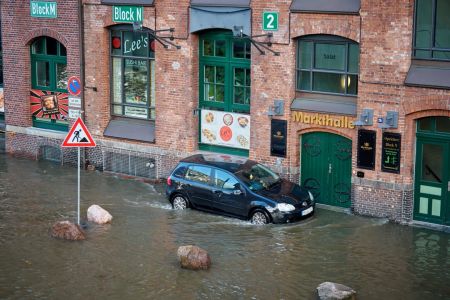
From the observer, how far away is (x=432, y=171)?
2158 centimetres

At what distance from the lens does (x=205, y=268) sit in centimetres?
1853

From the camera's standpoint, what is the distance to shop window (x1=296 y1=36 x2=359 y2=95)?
2269 cm

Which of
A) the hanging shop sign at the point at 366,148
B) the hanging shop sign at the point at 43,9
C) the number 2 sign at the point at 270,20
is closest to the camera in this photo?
the hanging shop sign at the point at 366,148

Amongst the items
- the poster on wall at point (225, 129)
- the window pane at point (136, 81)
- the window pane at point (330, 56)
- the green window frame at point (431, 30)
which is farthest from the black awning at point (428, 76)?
the window pane at point (136, 81)

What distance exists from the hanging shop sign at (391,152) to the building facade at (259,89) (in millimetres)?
30

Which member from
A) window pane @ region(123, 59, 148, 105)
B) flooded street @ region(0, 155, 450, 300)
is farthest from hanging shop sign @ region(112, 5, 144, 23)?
flooded street @ region(0, 155, 450, 300)

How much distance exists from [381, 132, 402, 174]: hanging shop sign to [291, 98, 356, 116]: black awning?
1192 millimetres

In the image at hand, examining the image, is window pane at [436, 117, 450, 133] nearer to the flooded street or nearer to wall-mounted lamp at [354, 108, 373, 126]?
wall-mounted lamp at [354, 108, 373, 126]

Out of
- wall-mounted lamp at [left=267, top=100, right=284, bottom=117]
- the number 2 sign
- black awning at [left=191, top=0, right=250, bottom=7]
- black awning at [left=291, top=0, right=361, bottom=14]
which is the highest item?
black awning at [left=191, top=0, right=250, bottom=7]

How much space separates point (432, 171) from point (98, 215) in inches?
345

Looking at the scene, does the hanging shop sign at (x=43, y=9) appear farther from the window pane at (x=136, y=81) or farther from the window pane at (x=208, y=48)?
the window pane at (x=208, y=48)

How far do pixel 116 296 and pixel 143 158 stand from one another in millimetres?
10370

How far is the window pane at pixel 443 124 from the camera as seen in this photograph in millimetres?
21141

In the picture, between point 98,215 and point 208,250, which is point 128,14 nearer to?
point 98,215
